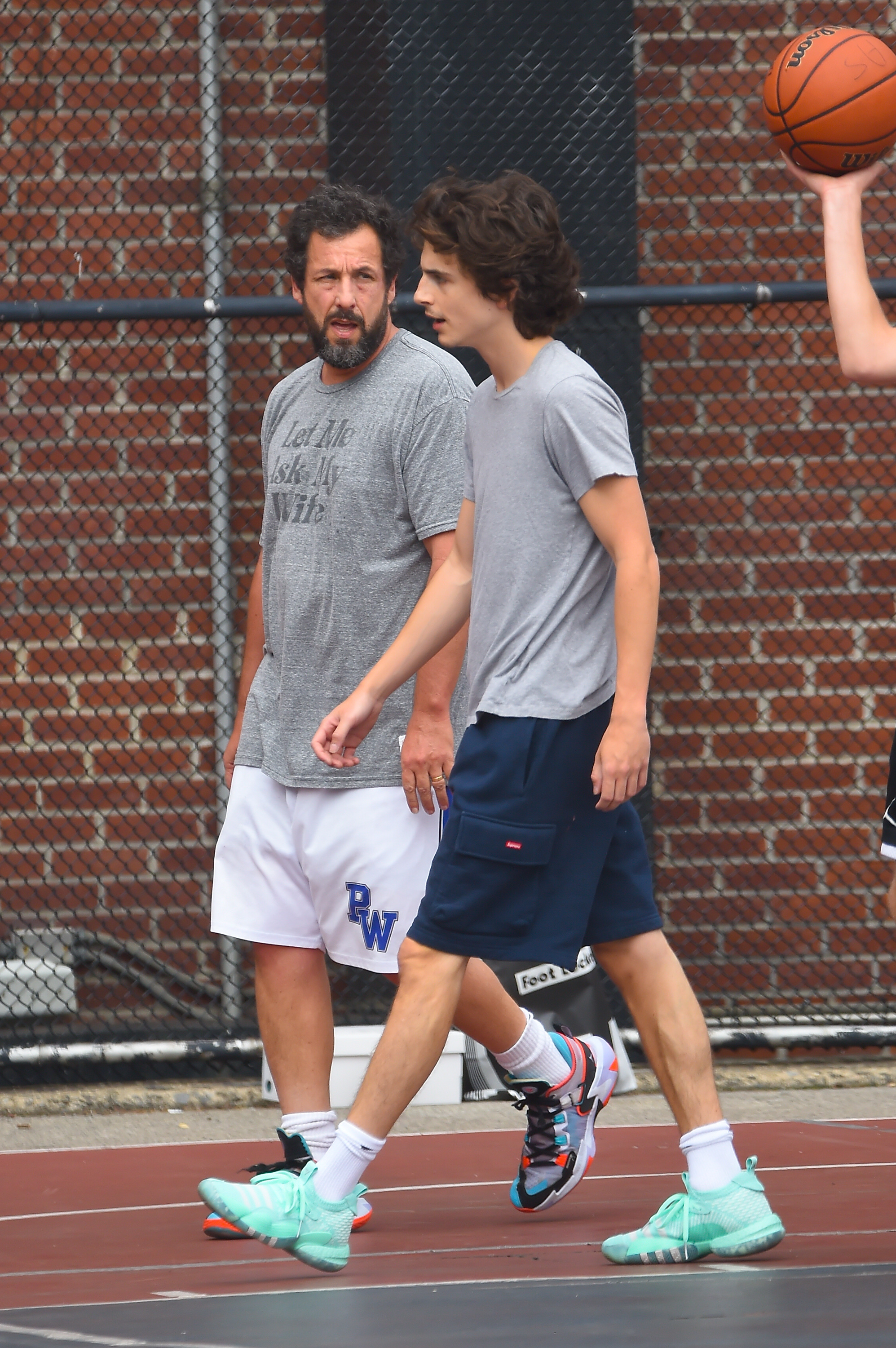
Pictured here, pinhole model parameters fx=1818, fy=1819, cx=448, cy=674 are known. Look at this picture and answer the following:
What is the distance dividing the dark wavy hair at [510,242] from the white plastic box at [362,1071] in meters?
2.20

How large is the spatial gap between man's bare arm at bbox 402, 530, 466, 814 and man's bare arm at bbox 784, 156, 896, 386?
40.2 inches

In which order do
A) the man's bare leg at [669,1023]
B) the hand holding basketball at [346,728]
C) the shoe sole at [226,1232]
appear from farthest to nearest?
the shoe sole at [226,1232] → the hand holding basketball at [346,728] → the man's bare leg at [669,1023]

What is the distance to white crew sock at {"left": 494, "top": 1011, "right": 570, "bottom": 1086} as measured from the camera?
144 inches

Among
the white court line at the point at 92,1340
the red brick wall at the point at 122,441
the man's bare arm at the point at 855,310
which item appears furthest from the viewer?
the red brick wall at the point at 122,441

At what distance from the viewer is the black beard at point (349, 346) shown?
12.1ft

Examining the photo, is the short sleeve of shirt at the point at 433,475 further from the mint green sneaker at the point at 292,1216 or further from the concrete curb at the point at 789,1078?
the concrete curb at the point at 789,1078

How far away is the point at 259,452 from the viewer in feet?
17.4

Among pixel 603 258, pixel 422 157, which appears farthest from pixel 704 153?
pixel 422 157

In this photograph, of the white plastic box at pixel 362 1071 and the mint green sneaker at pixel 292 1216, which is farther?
the white plastic box at pixel 362 1071

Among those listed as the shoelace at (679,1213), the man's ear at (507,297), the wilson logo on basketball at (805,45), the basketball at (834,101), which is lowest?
the shoelace at (679,1213)

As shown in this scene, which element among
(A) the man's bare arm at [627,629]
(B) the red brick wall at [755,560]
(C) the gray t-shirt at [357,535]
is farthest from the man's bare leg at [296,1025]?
(B) the red brick wall at [755,560]

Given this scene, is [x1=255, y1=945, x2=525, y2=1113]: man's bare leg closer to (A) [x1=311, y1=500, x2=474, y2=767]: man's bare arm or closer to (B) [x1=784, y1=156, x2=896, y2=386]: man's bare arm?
(A) [x1=311, y1=500, x2=474, y2=767]: man's bare arm

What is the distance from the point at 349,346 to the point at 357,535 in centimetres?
39

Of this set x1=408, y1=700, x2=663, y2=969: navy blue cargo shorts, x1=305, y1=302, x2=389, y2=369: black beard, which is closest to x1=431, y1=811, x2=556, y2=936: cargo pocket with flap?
x1=408, y1=700, x2=663, y2=969: navy blue cargo shorts
